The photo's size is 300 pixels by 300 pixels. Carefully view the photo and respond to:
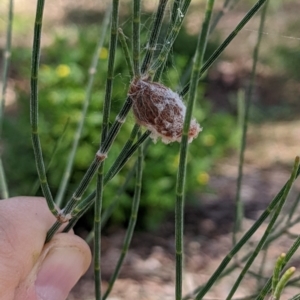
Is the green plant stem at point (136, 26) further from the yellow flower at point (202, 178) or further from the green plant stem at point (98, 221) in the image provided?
the yellow flower at point (202, 178)

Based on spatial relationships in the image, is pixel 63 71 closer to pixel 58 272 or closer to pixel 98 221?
pixel 58 272

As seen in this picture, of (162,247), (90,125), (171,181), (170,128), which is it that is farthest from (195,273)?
(170,128)

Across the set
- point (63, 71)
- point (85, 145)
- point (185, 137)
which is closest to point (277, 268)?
point (185, 137)

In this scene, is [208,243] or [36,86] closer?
[36,86]

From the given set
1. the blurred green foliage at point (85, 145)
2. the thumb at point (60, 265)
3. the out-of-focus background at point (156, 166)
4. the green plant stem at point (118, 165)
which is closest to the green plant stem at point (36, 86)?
the green plant stem at point (118, 165)

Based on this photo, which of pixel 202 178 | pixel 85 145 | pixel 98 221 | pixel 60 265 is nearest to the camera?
pixel 98 221

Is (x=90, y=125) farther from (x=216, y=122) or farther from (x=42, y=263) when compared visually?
(x=42, y=263)

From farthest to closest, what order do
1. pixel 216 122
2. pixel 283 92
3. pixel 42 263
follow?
1. pixel 283 92
2. pixel 216 122
3. pixel 42 263
